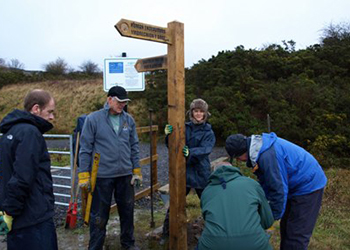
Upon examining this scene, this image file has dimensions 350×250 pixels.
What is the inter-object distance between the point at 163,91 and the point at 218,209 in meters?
12.4

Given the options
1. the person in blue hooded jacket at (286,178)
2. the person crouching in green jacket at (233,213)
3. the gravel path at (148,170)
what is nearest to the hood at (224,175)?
the person crouching in green jacket at (233,213)

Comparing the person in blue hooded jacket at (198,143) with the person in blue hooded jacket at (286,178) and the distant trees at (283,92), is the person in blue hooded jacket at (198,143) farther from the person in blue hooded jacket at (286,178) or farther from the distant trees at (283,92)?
the distant trees at (283,92)

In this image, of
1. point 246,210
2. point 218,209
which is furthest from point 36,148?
point 246,210

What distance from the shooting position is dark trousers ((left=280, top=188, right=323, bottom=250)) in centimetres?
286

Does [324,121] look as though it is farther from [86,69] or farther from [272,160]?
[86,69]

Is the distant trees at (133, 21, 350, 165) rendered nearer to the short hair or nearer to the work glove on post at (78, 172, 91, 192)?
the work glove on post at (78, 172, 91, 192)

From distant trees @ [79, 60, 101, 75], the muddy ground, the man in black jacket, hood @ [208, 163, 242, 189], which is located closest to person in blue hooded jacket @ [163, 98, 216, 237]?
the muddy ground

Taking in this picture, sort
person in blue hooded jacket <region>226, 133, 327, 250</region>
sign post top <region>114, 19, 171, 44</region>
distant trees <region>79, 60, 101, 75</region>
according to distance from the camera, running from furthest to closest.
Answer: distant trees <region>79, 60, 101, 75</region> → sign post top <region>114, 19, 171, 44</region> → person in blue hooded jacket <region>226, 133, 327, 250</region>

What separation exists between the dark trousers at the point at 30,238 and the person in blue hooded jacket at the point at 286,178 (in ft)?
5.28

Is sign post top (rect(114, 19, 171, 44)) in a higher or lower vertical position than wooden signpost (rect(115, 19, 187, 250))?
higher

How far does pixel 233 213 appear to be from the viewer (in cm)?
214

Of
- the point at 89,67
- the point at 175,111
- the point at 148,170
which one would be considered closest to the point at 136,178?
the point at 175,111

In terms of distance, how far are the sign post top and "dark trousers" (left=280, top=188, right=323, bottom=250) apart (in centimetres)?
202

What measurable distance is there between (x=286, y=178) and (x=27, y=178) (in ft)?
6.88
